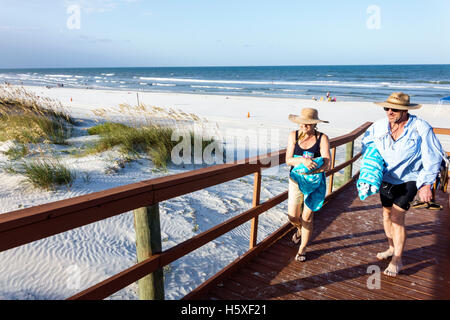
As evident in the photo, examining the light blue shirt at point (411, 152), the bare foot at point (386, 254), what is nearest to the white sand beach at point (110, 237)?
the bare foot at point (386, 254)

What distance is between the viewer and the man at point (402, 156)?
111 inches

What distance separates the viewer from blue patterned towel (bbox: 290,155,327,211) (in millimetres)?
3170

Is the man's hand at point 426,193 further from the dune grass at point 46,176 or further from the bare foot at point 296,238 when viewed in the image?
the dune grass at point 46,176

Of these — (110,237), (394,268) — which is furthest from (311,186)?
(110,237)

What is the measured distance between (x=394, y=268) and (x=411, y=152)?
1.18 m

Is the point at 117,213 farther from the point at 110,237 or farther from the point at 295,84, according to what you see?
the point at 295,84

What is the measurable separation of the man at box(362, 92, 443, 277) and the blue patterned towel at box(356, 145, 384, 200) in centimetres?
9

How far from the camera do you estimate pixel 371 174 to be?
2.96m

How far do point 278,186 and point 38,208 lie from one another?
676 centimetres

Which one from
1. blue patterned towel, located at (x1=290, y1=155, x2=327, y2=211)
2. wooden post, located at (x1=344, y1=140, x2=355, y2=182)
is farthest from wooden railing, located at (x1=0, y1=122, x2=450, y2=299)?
wooden post, located at (x1=344, y1=140, x2=355, y2=182)

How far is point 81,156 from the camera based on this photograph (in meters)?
7.45

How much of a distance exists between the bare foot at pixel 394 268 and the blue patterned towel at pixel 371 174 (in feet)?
2.61
